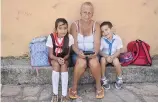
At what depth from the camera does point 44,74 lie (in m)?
5.71

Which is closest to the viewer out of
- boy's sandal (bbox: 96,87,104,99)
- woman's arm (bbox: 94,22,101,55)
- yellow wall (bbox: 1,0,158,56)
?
boy's sandal (bbox: 96,87,104,99)

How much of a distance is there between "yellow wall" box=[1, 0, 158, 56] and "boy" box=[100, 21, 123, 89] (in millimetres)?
323

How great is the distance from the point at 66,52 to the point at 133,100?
1.30 m

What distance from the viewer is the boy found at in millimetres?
5688

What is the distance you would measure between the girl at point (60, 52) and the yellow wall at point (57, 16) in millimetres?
594

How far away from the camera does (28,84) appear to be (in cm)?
578

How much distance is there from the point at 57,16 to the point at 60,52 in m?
0.80

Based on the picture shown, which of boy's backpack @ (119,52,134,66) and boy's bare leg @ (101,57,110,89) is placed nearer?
boy's bare leg @ (101,57,110,89)

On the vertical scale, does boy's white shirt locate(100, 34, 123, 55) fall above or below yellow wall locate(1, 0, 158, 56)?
below

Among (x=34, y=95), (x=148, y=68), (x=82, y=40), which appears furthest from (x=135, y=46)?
(x=34, y=95)

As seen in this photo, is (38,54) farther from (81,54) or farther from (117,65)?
(117,65)

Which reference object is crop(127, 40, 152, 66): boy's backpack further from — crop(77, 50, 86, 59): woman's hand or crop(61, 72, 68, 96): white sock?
crop(61, 72, 68, 96): white sock

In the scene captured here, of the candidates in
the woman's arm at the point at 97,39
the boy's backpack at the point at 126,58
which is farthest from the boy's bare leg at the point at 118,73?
the woman's arm at the point at 97,39

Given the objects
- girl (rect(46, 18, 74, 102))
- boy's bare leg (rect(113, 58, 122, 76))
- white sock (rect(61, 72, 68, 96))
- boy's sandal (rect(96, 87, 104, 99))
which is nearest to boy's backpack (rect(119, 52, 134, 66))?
boy's bare leg (rect(113, 58, 122, 76))
